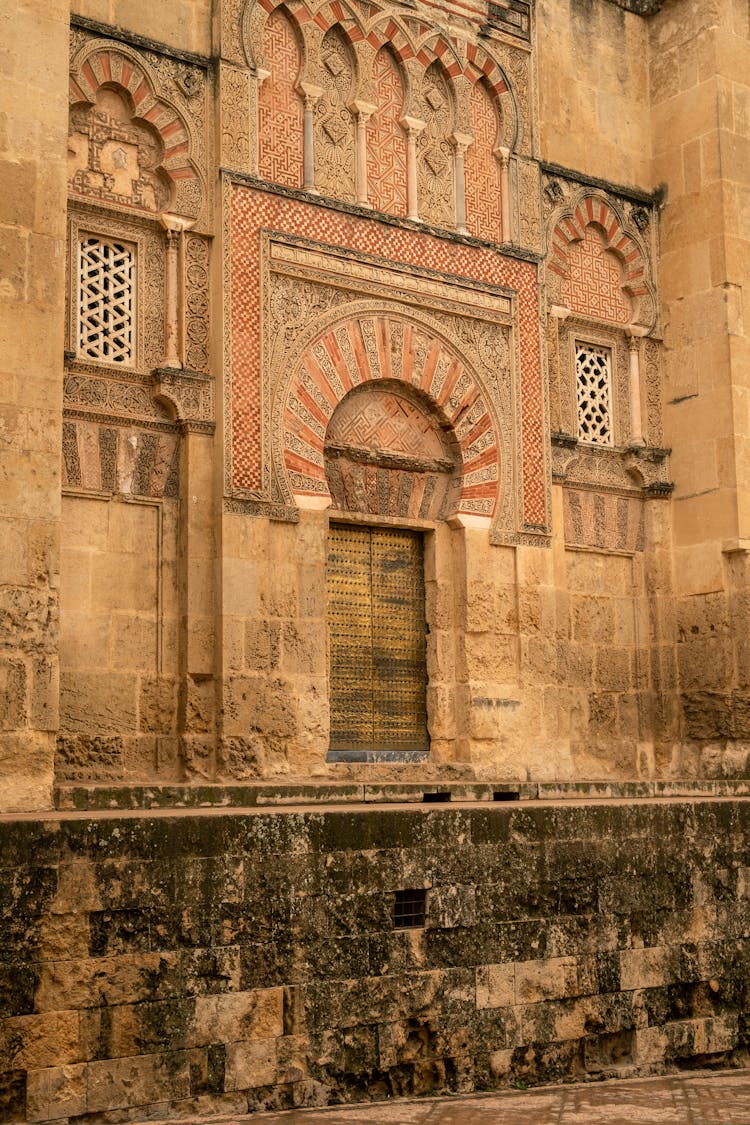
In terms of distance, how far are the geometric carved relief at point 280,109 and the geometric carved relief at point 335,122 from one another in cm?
17

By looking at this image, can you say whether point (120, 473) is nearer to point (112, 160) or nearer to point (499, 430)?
point (112, 160)

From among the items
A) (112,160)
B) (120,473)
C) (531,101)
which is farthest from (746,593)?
(112,160)

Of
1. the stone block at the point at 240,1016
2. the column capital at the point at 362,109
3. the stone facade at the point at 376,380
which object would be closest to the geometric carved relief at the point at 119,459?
the stone facade at the point at 376,380

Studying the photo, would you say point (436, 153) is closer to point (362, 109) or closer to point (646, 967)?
point (362, 109)

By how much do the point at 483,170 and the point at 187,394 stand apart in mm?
2767

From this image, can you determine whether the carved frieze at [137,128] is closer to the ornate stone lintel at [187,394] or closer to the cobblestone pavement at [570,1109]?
the ornate stone lintel at [187,394]

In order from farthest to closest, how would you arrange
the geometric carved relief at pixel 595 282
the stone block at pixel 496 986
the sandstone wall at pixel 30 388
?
the geometric carved relief at pixel 595 282 < the sandstone wall at pixel 30 388 < the stone block at pixel 496 986

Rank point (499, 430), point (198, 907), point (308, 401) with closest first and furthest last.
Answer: point (198, 907) → point (308, 401) → point (499, 430)

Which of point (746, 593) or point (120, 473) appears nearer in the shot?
point (120, 473)

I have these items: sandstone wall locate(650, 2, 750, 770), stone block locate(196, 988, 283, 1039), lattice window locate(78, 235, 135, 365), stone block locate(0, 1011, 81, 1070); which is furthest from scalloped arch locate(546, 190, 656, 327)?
stone block locate(0, 1011, 81, 1070)

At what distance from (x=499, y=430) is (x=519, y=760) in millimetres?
2045

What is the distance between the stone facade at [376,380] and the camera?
7164 mm

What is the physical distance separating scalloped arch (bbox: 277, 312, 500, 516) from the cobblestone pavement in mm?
3567

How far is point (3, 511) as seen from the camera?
586 centimetres
